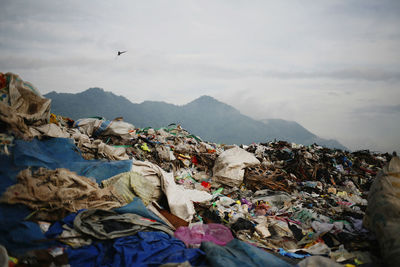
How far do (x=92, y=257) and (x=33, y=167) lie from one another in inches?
59.0

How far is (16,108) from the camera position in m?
2.99

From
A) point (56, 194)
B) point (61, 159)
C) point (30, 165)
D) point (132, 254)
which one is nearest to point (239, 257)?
point (132, 254)

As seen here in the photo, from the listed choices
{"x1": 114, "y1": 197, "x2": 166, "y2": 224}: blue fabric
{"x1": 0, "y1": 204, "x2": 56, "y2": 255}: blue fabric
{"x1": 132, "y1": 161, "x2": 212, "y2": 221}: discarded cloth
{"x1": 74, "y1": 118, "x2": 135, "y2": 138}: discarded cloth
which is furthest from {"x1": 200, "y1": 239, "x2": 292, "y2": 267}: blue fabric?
{"x1": 74, "y1": 118, "x2": 135, "y2": 138}: discarded cloth

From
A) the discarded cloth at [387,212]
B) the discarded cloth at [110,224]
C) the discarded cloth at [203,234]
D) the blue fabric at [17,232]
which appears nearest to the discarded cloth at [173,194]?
the discarded cloth at [203,234]

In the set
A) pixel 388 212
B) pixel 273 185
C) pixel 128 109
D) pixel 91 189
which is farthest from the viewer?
pixel 128 109

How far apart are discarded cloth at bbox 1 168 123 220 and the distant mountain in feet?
149

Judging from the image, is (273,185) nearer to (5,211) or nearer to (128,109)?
(5,211)

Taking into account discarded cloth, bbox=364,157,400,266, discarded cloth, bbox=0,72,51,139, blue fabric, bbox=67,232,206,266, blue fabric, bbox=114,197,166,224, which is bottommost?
blue fabric, bbox=67,232,206,266

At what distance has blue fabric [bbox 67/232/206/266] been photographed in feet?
6.15

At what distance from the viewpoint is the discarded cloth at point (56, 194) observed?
2.09m

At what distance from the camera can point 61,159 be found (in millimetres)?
3297

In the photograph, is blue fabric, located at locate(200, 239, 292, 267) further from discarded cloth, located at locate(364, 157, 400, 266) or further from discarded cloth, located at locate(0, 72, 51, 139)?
discarded cloth, located at locate(0, 72, 51, 139)

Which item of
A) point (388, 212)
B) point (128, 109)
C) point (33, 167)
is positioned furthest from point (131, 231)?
point (128, 109)

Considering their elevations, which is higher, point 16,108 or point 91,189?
point 16,108
